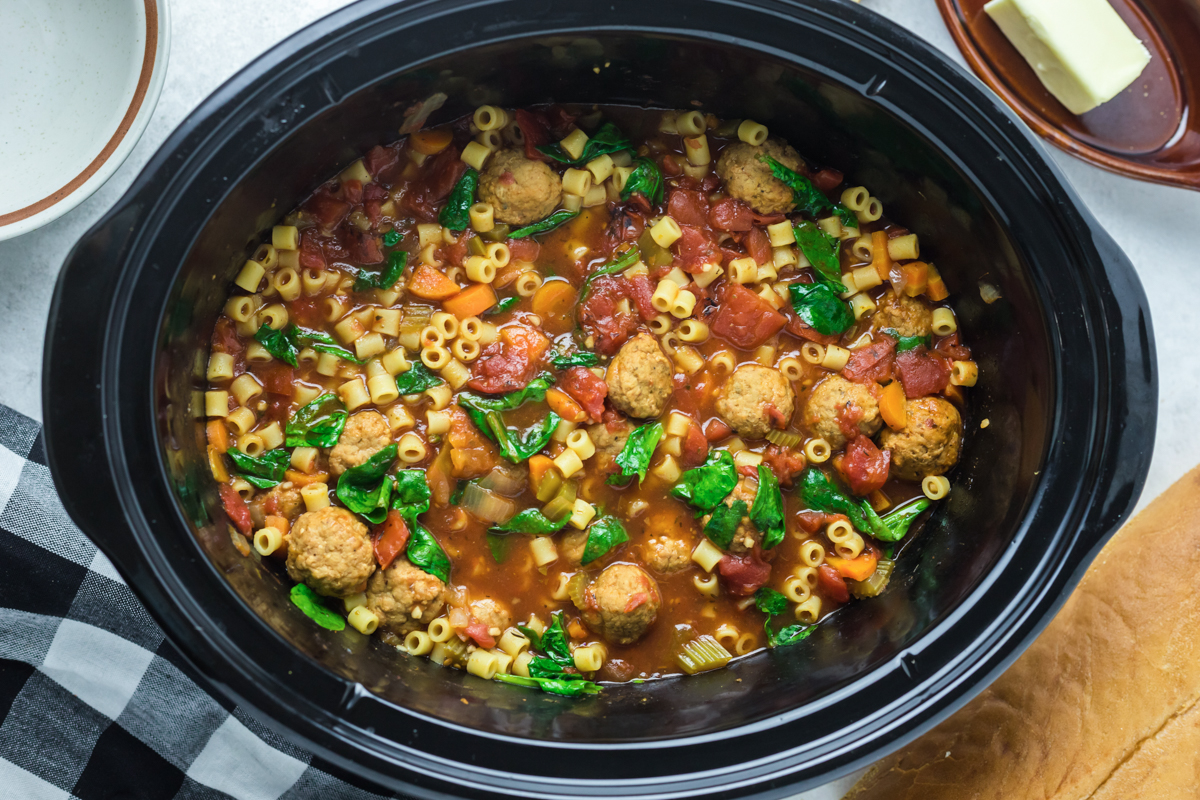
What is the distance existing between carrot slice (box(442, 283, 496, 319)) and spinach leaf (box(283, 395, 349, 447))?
1.93 ft

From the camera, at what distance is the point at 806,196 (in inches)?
147

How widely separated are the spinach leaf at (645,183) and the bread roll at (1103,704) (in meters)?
2.39

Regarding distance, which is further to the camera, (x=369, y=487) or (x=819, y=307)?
(x=819, y=307)

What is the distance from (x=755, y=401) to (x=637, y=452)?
1.67 ft

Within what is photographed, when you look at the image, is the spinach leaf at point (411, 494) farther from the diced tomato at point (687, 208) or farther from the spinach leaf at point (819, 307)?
the spinach leaf at point (819, 307)

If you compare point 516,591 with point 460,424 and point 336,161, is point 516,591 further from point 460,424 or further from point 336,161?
point 336,161

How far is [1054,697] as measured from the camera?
366 centimetres

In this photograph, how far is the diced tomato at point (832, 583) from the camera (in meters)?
3.70

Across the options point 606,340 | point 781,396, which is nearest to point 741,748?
point 781,396

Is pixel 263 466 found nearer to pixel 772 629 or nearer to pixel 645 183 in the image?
pixel 645 183

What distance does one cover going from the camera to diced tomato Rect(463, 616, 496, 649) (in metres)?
3.54

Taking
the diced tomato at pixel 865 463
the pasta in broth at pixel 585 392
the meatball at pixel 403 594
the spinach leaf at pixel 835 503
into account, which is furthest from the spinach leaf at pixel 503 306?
the diced tomato at pixel 865 463

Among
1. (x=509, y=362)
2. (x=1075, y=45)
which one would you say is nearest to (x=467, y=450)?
(x=509, y=362)

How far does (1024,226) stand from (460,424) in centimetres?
220
